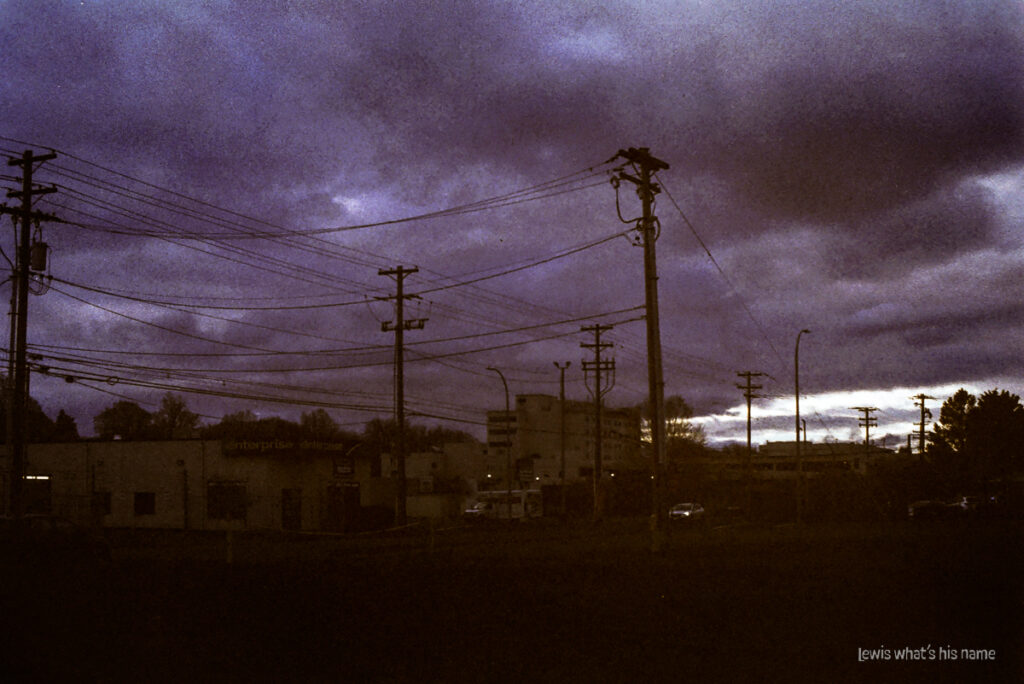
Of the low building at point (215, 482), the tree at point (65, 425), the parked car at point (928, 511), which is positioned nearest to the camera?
the low building at point (215, 482)

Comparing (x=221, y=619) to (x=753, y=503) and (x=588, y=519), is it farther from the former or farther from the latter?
(x=753, y=503)

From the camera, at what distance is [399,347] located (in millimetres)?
44500

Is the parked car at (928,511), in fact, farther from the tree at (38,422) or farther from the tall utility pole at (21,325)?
the tree at (38,422)

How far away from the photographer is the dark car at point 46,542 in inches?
886

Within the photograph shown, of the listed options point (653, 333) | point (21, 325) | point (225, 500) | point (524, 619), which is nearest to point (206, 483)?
point (225, 500)

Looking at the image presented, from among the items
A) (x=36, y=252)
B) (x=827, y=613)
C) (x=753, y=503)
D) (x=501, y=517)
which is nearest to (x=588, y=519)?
(x=501, y=517)

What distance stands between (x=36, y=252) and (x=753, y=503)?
5434cm

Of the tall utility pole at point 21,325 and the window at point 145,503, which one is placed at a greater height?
the tall utility pole at point 21,325

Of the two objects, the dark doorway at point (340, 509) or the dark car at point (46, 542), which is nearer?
the dark car at point (46, 542)

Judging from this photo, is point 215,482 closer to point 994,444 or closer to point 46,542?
point 46,542

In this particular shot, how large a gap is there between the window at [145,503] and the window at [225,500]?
3964 mm

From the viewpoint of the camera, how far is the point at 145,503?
5350 centimetres

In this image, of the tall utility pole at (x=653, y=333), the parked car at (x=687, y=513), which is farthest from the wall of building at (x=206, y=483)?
the tall utility pole at (x=653, y=333)

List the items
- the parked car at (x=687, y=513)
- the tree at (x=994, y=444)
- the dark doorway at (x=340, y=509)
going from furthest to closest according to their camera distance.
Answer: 1. the tree at (x=994, y=444)
2. the parked car at (x=687, y=513)
3. the dark doorway at (x=340, y=509)
